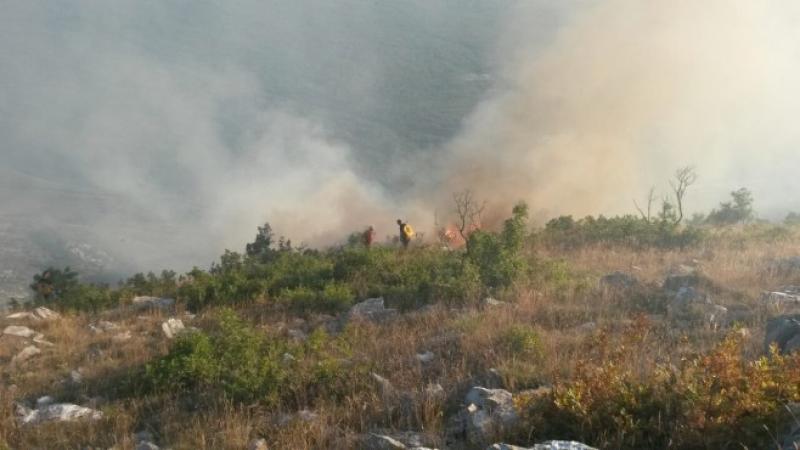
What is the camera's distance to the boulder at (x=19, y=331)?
8.89 metres

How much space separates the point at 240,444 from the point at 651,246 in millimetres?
10206

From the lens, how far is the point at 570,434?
3811mm

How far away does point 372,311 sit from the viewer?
855 centimetres

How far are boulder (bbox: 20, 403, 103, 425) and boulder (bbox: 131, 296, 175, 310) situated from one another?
4705mm

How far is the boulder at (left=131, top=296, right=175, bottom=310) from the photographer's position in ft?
33.6

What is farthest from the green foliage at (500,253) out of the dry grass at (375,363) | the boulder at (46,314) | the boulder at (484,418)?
the boulder at (46,314)

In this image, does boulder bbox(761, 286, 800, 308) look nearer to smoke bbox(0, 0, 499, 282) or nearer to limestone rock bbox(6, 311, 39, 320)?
limestone rock bbox(6, 311, 39, 320)

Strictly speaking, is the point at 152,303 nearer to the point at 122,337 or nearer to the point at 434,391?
the point at 122,337

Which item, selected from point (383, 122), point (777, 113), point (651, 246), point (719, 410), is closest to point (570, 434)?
point (719, 410)

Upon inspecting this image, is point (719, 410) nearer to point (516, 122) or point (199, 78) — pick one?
point (516, 122)

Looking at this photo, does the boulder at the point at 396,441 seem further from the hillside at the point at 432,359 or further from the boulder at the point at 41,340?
the boulder at the point at 41,340

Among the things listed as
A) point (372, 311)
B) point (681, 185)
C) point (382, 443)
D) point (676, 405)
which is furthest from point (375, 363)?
point (681, 185)

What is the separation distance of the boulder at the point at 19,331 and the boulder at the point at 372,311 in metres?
4.20

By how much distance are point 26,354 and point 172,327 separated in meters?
1.58
